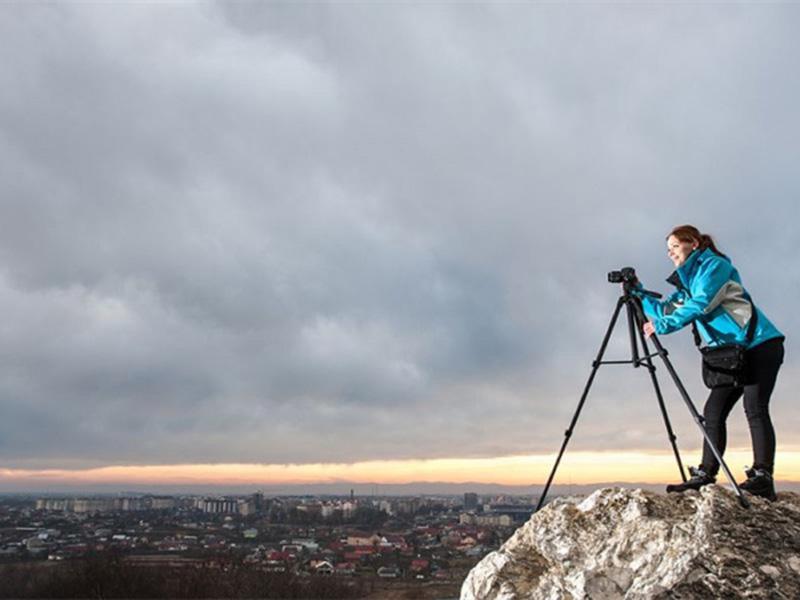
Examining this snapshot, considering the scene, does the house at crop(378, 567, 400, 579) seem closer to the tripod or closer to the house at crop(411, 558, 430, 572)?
the house at crop(411, 558, 430, 572)

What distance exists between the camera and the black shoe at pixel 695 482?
5238 millimetres

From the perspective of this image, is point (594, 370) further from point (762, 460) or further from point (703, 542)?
point (703, 542)

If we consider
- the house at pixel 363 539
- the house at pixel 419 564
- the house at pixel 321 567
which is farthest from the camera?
the house at pixel 363 539

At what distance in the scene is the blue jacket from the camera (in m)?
5.29

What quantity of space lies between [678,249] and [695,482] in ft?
5.52

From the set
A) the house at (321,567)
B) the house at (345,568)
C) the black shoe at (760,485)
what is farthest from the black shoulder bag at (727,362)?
the house at (321,567)

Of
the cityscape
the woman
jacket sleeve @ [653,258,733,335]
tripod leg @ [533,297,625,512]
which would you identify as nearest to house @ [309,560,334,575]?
the cityscape

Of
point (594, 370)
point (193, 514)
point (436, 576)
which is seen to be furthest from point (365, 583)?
point (594, 370)

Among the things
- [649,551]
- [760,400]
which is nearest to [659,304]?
[760,400]

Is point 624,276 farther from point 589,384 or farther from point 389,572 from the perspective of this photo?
point 389,572

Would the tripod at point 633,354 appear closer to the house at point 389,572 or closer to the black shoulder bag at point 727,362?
the black shoulder bag at point 727,362

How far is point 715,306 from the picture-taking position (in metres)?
5.34

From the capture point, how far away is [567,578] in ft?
15.1

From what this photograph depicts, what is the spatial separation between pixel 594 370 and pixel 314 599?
2286 centimetres
